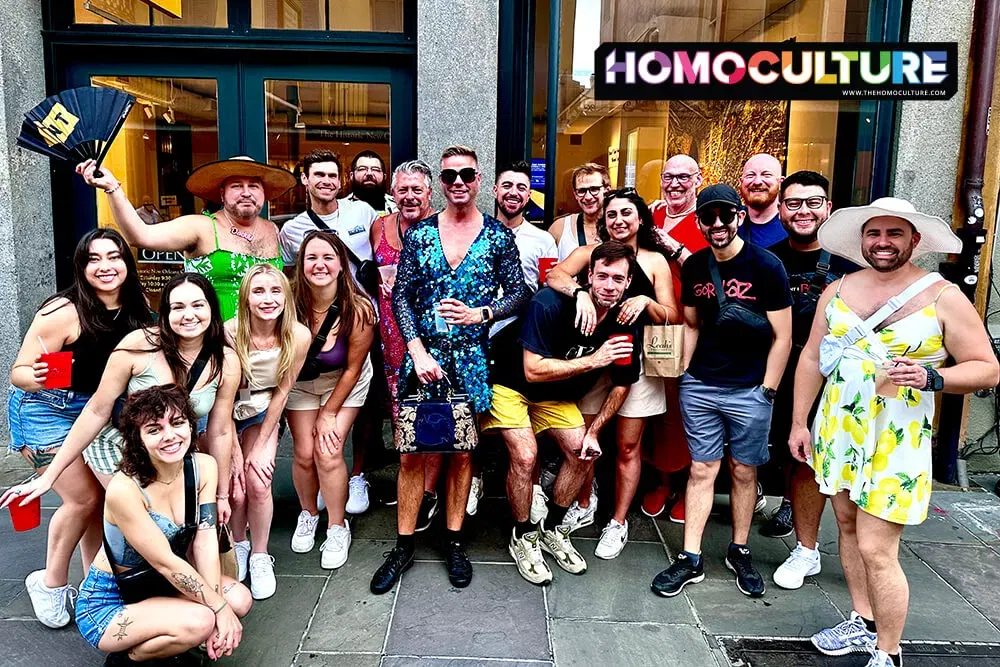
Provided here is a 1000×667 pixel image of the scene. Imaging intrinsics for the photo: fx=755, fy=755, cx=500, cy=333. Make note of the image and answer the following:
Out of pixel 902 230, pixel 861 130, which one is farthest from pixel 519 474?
pixel 861 130

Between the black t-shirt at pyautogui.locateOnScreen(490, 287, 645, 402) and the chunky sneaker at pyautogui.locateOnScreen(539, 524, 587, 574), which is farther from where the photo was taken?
the chunky sneaker at pyautogui.locateOnScreen(539, 524, 587, 574)

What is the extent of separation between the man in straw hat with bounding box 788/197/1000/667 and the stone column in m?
3.01

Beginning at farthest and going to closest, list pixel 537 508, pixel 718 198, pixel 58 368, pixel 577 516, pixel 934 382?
1. pixel 577 516
2. pixel 537 508
3. pixel 718 198
4. pixel 58 368
5. pixel 934 382

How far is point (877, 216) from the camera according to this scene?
303cm

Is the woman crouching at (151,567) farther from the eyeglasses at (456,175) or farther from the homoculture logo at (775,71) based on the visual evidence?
the homoculture logo at (775,71)

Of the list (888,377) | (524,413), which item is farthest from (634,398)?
(888,377)

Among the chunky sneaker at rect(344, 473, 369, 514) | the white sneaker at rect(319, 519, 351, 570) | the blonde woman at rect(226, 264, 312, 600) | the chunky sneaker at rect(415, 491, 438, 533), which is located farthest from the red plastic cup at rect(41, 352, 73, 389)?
the chunky sneaker at rect(415, 491, 438, 533)

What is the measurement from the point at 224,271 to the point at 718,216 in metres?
2.60

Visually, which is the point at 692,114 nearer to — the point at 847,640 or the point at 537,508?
the point at 537,508

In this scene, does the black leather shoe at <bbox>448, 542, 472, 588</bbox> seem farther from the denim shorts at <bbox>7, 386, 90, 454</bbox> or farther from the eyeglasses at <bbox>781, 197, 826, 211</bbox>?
the eyeglasses at <bbox>781, 197, 826, 211</bbox>

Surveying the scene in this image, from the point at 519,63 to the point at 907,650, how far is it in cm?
459

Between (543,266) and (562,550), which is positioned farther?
(543,266)

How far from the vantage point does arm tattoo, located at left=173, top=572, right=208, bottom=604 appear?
288 cm

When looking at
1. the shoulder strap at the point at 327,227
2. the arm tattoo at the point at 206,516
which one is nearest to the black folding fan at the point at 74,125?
the shoulder strap at the point at 327,227
